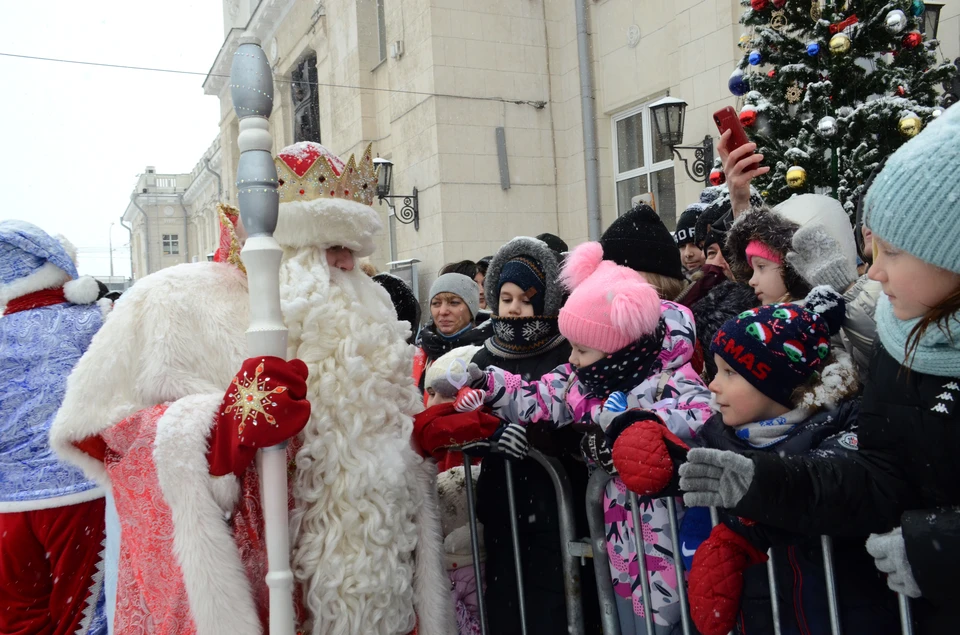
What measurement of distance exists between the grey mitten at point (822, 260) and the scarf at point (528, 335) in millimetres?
937

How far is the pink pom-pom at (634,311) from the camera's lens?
229 cm

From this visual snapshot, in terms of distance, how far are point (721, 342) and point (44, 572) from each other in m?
3.10

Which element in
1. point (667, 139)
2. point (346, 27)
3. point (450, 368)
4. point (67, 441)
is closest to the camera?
point (67, 441)

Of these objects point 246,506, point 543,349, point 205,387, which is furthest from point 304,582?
point 543,349

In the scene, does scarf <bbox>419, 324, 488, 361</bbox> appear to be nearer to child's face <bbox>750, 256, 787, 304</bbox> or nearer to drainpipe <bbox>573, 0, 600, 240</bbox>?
child's face <bbox>750, 256, 787, 304</bbox>

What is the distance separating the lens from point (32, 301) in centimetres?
349

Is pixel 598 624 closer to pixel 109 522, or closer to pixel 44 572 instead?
pixel 109 522

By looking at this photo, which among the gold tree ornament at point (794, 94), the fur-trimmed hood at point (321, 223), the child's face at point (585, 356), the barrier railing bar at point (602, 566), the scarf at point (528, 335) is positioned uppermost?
the gold tree ornament at point (794, 94)

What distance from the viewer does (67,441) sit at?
215cm

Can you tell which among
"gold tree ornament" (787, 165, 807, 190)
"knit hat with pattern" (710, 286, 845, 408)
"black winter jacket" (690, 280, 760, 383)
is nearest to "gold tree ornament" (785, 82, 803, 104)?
"gold tree ornament" (787, 165, 807, 190)

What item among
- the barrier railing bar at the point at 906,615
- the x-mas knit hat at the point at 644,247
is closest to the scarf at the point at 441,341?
the x-mas knit hat at the point at 644,247

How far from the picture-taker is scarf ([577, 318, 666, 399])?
233 centimetres

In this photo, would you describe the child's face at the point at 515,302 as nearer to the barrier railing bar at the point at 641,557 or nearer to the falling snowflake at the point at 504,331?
the falling snowflake at the point at 504,331

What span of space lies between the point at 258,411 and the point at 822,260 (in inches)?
70.2
